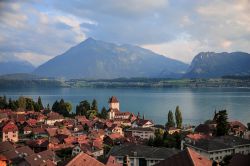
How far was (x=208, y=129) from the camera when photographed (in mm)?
44406

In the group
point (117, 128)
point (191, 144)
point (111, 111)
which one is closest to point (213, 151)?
point (191, 144)

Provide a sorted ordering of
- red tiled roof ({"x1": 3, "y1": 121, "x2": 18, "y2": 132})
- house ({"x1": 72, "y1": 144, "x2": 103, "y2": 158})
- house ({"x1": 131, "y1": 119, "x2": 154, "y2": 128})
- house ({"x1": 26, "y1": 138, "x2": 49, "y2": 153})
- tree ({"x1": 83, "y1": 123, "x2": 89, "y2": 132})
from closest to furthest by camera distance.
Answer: house ({"x1": 72, "y1": 144, "x2": 103, "y2": 158}), house ({"x1": 26, "y1": 138, "x2": 49, "y2": 153}), red tiled roof ({"x1": 3, "y1": 121, "x2": 18, "y2": 132}), tree ({"x1": 83, "y1": 123, "x2": 89, "y2": 132}), house ({"x1": 131, "y1": 119, "x2": 154, "y2": 128})

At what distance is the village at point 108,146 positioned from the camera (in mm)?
18895

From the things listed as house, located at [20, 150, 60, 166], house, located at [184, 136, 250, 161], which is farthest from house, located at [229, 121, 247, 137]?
house, located at [20, 150, 60, 166]

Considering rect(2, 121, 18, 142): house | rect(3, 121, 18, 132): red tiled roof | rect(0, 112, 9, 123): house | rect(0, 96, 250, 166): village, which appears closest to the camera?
rect(0, 96, 250, 166): village

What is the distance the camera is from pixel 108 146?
3575cm

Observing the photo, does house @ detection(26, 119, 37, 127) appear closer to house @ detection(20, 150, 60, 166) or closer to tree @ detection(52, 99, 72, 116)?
tree @ detection(52, 99, 72, 116)

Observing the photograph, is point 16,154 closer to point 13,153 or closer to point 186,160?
point 13,153

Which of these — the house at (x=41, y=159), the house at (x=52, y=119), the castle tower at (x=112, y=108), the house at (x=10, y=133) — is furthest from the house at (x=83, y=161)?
the castle tower at (x=112, y=108)

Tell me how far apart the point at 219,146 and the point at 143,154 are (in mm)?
7299

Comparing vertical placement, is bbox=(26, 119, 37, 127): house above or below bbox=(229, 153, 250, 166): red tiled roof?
below

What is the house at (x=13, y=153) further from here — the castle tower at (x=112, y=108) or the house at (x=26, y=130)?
the castle tower at (x=112, y=108)

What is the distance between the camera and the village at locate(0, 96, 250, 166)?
744 inches

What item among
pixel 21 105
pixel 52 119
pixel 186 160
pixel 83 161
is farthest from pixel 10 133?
pixel 186 160
